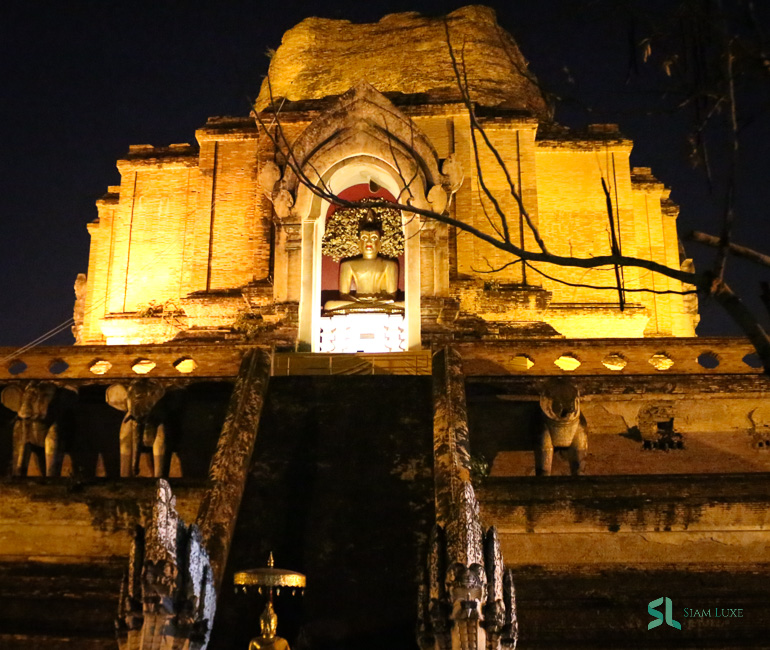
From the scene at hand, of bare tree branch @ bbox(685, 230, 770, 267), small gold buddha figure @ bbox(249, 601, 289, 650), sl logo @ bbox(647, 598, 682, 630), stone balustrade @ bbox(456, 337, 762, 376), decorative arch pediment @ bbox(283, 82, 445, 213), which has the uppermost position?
decorative arch pediment @ bbox(283, 82, 445, 213)

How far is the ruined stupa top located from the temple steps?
15.7 metres

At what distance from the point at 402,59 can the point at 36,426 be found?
1581cm

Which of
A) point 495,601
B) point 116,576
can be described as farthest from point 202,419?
point 495,601

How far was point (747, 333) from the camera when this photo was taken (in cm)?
652

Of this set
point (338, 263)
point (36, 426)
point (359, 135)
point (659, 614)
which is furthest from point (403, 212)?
point (659, 614)

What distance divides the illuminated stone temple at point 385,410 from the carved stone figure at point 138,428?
0.15 feet

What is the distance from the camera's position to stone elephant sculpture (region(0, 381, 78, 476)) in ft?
41.1

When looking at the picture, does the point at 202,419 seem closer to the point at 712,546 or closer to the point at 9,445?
the point at 9,445

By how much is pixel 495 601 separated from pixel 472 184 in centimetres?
1451

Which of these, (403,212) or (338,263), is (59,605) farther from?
(338,263)

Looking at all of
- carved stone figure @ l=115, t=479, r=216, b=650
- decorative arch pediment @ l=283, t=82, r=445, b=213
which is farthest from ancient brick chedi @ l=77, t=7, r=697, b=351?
carved stone figure @ l=115, t=479, r=216, b=650

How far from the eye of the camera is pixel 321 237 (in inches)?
733

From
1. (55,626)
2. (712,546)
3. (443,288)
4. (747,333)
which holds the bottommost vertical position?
(55,626)

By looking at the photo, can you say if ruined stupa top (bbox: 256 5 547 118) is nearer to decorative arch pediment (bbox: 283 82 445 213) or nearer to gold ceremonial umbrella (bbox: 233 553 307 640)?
decorative arch pediment (bbox: 283 82 445 213)
